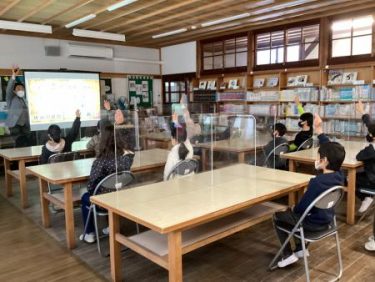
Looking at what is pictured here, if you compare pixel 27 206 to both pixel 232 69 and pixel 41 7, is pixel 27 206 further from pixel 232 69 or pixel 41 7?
pixel 232 69

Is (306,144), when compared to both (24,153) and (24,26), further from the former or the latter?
(24,26)

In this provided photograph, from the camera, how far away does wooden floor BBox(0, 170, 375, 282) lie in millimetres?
2602

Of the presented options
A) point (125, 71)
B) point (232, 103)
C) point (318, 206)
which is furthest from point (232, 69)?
point (318, 206)

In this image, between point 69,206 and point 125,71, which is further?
point 125,71

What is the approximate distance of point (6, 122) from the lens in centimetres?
662

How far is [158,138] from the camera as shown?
4.96 m

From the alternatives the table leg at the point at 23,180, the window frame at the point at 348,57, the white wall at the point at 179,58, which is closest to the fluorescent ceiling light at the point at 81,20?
the table leg at the point at 23,180

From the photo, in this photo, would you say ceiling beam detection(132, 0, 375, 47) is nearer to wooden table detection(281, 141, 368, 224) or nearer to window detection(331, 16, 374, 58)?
window detection(331, 16, 374, 58)

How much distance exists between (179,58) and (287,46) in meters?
3.17

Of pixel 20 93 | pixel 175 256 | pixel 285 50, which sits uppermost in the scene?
pixel 285 50

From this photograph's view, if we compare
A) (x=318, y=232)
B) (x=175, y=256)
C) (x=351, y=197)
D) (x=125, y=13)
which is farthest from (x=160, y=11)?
(x=175, y=256)

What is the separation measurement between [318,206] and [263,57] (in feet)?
18.3

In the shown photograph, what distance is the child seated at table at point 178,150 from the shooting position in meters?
3.35

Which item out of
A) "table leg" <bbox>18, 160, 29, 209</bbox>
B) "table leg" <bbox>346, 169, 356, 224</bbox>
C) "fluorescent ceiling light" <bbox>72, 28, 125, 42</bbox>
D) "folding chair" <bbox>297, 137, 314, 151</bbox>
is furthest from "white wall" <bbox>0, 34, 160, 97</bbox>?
"table leg" <bbox>346, 169, 356, 224</bbox>
